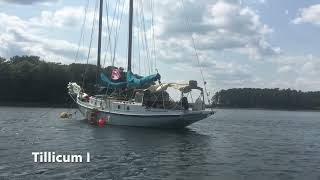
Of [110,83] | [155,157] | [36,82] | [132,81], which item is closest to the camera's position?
[155,157]

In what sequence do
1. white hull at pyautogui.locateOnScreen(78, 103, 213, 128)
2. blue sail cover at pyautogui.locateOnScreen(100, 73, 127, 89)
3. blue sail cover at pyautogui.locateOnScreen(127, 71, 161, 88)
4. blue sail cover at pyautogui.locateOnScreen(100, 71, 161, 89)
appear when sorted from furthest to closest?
1. blue sail cover at pyautogui.locateOnScreen(100, 73, 127, 89)
2. blue sail cover at pyautogui.locateOnScreen(100, 71, 161, 89)
3. blue sail cover at pyautogui.locateOnScreen(127, 71, 161, 88)
4. white hull at pyautogui.locateOnScreen(78, 103, 213, 128)

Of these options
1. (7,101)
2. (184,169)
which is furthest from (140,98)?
(7,101)

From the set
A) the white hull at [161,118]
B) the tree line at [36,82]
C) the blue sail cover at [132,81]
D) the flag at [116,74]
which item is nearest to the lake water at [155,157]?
the white hull at [161,118]

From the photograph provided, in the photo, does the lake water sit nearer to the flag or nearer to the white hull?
the white hull

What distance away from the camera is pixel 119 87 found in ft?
226

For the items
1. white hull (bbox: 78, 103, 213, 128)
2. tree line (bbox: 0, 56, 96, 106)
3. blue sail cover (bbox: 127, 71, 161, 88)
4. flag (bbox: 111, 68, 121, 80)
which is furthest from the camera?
tree line (bbox: 0, 56, 96, 106)

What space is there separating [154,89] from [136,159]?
26566 mm

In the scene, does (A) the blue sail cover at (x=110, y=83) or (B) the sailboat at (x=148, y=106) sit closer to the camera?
(B) the sailboat at (x=148, y=106)

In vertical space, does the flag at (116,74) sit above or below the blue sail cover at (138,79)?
above

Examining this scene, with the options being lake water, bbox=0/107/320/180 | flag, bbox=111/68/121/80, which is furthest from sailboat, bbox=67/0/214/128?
lake water, bbox=0/107/320/180

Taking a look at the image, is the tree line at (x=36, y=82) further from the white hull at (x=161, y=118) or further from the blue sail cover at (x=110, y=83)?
the white hull at (x=161, y=118)

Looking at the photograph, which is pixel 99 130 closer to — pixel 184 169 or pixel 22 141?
pixel 22 141

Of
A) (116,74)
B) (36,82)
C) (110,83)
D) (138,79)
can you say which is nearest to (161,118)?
(138,79)

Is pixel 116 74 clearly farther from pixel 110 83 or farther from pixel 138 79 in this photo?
pixel 138 79
